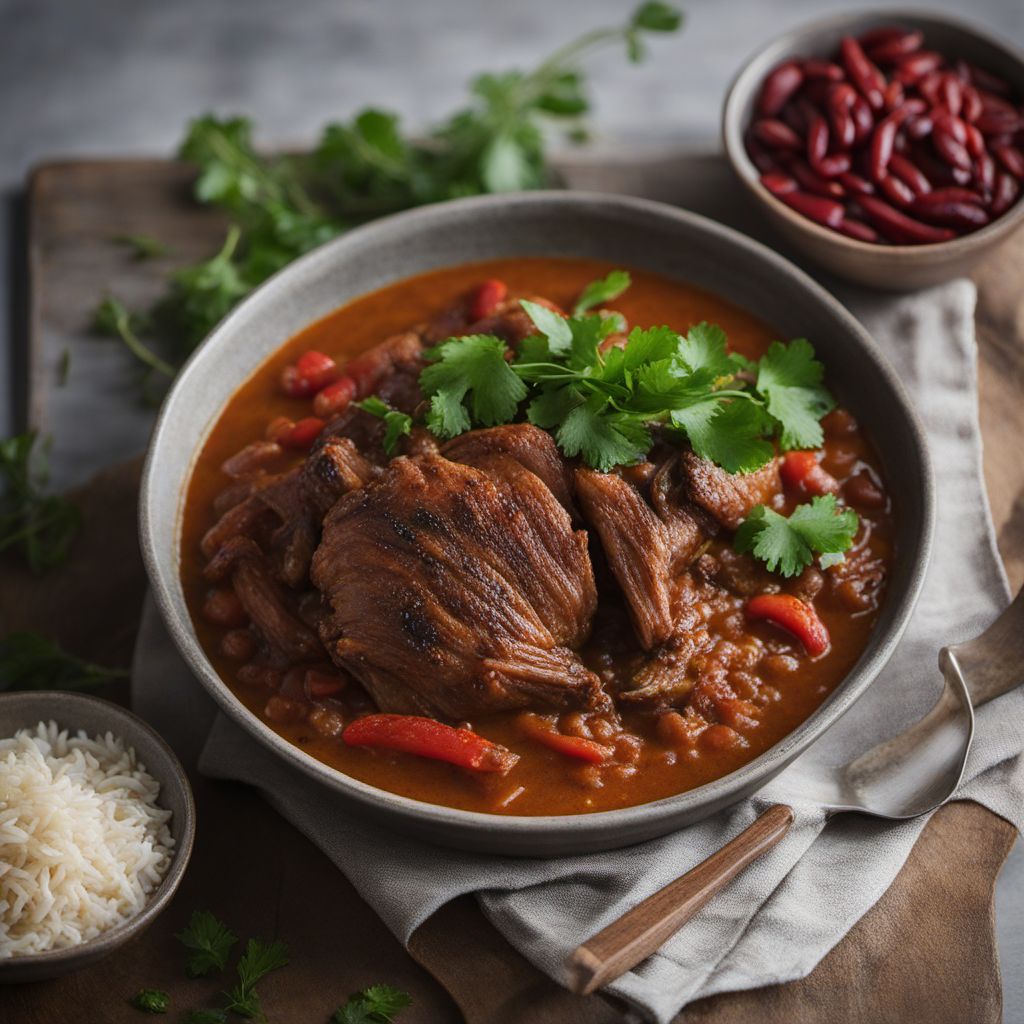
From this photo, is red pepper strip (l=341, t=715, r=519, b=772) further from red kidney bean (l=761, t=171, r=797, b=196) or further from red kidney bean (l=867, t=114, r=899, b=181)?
red kidney bean (l=867, t=114, r=899, b=181)

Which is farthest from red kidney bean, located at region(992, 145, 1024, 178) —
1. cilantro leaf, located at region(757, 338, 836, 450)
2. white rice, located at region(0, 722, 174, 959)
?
white rice, located at region(0, 722, 174, 959)

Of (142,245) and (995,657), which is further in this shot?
(142,245)

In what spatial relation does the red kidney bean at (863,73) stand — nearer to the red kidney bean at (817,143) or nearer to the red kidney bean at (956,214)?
the red kidney bean at (817,143)

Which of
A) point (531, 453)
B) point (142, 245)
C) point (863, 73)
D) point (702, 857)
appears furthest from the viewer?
point (142, 245)

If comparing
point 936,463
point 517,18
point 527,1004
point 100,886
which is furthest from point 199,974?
point 517,18

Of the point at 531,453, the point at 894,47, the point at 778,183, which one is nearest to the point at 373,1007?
the point at 531,453

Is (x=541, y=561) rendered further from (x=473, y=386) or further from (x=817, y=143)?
(x=817, y=143)

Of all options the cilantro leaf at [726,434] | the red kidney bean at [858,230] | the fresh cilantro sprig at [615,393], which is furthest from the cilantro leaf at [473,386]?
the red kidney bean at [858,230]
